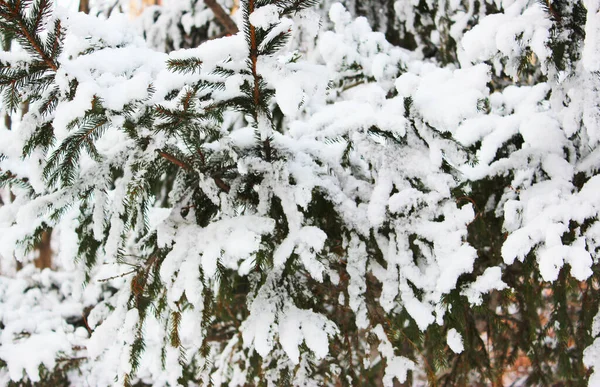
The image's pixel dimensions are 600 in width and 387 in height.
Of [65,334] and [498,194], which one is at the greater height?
[498,194]

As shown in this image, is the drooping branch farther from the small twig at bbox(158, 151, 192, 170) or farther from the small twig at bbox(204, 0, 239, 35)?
the small twig at bbox(204, 0, 239, 35)

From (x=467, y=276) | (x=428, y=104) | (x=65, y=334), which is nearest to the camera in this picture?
(x=428, y=104)

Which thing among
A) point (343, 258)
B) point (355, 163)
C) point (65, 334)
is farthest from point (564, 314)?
point (65, 334)

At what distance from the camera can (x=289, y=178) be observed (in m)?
1.88

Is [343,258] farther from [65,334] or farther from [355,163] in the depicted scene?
[65,334]

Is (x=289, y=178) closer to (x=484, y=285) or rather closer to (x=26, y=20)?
(x=484, y=285)

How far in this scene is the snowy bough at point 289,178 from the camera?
1498 millimetres

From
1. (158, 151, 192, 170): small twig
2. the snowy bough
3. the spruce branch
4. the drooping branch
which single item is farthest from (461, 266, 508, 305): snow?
the spruce branch

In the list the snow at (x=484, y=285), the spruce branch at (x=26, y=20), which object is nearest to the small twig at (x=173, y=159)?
the spruce branch at (x=26, y=20)

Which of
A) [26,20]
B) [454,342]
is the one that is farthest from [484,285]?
[26,20]

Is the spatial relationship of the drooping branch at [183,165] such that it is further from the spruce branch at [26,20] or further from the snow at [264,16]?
the snow at [264,16]

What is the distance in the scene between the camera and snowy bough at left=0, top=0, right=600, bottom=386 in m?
1.50

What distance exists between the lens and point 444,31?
11.5 ft

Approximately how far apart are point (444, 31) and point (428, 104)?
210 centimetres
